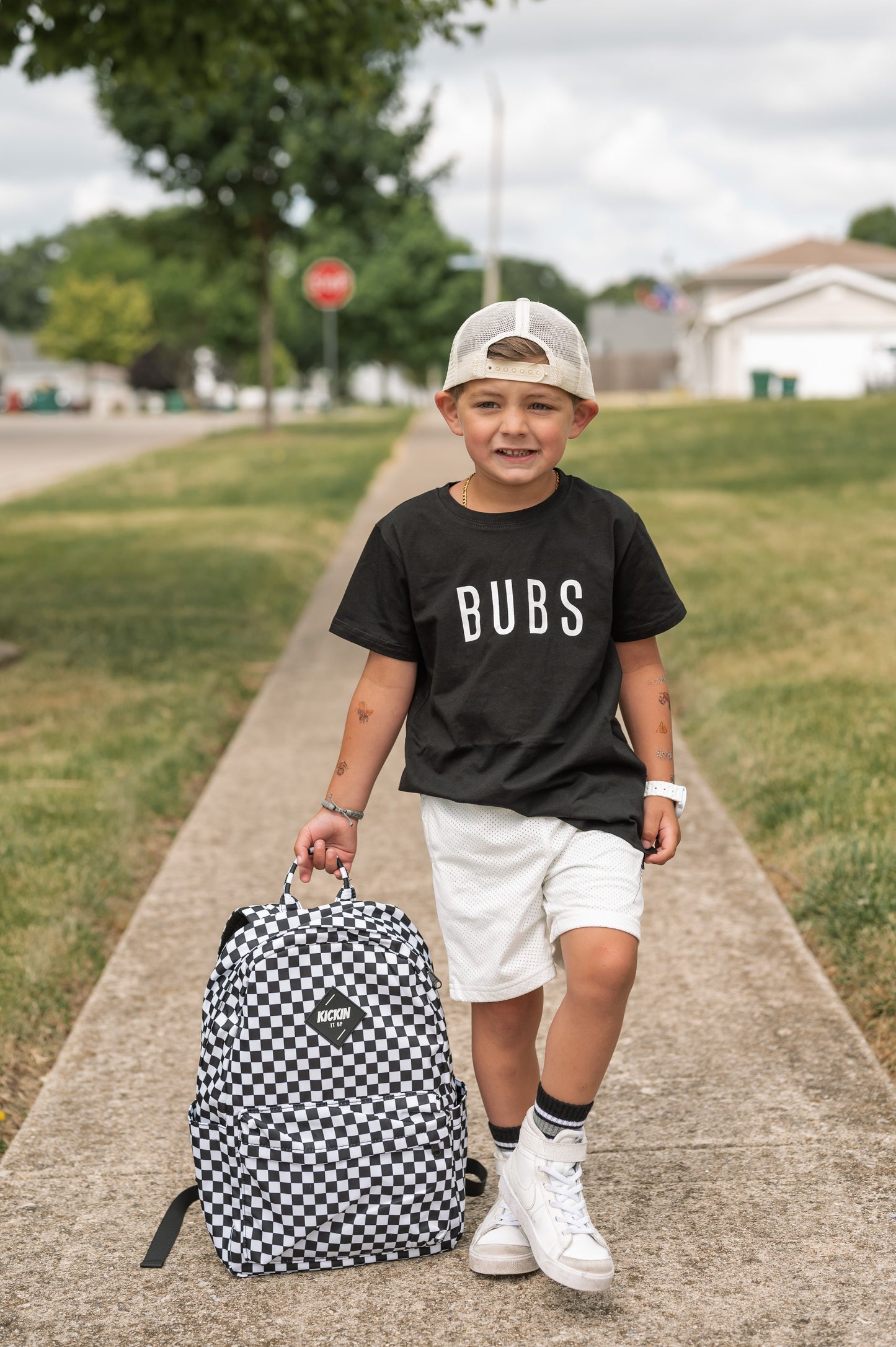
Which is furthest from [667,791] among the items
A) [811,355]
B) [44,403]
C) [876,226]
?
[876,226]

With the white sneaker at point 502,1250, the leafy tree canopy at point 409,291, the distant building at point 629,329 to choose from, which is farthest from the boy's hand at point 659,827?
the distant building at point 629,329

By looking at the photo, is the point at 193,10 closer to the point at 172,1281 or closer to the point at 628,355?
the point at 172,1281

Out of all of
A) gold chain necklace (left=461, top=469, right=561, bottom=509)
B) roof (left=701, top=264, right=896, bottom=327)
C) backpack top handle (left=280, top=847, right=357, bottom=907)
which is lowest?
backpack top handle (left=280, top=847, right=357, bottom=907)

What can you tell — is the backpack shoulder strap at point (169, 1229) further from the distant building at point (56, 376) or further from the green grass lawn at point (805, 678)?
the distant building at point (56, 376)

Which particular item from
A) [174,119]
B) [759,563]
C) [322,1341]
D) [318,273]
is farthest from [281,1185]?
[318,273]

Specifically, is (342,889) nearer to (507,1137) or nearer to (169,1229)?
(507,1137)

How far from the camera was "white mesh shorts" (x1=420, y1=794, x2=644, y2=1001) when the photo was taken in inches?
95.1

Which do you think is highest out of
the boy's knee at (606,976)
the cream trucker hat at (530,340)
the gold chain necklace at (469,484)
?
the cream trucker hat at (530,340)

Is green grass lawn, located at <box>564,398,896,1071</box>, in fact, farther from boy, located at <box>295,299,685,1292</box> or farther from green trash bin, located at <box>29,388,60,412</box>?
green trash bin, located at <box>29,388,60,412</box>

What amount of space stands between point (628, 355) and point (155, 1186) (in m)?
61.7

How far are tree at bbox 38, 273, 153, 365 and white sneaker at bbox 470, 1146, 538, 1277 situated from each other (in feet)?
307

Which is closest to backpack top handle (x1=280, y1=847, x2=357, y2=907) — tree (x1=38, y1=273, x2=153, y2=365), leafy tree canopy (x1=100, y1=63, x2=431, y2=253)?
leafy tree canopy (x1=100, y1=63, x2=431, y2=253)

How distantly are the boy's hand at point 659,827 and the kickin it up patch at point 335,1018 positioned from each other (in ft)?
1.81

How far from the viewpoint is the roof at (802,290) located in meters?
44.0
